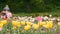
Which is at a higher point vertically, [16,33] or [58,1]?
[16,33]

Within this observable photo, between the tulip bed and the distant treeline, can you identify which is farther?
the distant treeline

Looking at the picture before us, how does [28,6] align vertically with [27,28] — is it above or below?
below

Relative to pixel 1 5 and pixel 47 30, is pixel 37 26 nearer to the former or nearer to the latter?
pixel 47 30

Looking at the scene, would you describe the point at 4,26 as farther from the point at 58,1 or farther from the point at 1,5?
the point at 58,1

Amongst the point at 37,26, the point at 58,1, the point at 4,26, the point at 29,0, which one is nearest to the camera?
the point at 37,26

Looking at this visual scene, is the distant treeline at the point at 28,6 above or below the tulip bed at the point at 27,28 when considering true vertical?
below

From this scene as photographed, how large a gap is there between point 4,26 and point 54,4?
16.7m

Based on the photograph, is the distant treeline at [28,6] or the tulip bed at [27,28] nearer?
the tulip bed at [27,28]

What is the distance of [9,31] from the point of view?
179 inches

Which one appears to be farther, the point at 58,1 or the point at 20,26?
the point at 58,1

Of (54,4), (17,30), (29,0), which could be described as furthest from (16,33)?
(54,4)

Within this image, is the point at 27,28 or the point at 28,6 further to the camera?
Answer: the point at 28,6

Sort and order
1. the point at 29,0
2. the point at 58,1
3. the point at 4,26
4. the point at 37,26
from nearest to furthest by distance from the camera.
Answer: the point at 37,26
the point at 4,26
the point at 29,0
the point at 58,1

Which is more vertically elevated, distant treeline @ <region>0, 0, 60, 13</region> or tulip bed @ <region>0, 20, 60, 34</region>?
tulip bed @ <region>0, 20, 60, 34</region>
